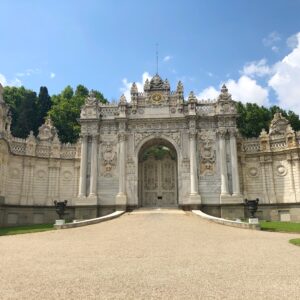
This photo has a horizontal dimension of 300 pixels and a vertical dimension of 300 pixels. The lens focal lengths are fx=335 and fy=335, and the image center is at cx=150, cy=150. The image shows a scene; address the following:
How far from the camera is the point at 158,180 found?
36.1m

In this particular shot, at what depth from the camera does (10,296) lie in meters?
7.27

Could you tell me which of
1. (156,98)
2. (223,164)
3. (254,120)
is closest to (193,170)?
(223,164)

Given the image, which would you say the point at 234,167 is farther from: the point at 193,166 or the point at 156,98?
the point at 156,98

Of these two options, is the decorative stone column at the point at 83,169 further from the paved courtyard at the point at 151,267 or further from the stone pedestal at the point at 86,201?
the paved courtyard at the point at 151,267

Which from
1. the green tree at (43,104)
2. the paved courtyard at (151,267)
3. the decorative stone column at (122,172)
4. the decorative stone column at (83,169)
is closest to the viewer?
the paved courtyard at (151,267)

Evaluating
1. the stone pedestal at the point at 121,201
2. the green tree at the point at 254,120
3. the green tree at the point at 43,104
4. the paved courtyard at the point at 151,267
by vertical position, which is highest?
the green tree at the point at 43,104

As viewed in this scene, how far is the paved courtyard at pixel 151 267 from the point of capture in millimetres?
7621

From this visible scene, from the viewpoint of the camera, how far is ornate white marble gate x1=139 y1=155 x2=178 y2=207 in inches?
1400

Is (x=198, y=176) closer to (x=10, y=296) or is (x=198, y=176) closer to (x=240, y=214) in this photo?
(x=240, y=214)

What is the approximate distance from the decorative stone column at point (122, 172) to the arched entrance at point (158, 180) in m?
2.66

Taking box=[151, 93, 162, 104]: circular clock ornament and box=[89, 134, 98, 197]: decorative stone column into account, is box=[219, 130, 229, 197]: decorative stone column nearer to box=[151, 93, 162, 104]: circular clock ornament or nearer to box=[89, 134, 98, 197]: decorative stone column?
box=[151, 93, 162, 104]: circular clock ornament

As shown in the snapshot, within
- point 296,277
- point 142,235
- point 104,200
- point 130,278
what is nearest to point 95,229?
point 142,235

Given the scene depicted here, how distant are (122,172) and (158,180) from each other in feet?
17.2

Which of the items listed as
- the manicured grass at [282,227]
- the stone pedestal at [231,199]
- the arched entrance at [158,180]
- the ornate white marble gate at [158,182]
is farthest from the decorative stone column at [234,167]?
the ornate white marble gate at [158,182]
